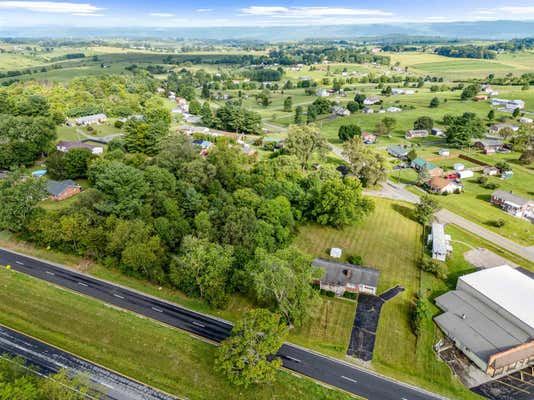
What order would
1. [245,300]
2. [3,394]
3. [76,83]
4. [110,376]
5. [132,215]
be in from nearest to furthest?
[3,394]
[110,376]
[245,300]
[132,215]
[76,83]

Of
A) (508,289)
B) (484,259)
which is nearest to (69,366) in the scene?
(508,289)

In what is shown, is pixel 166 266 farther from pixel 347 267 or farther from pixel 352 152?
pixel 352 152

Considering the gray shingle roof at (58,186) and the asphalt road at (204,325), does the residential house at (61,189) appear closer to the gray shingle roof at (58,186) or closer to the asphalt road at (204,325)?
the gray shingle roof at (58,186)

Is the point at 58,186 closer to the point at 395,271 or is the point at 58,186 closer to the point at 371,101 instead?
the point at 395,271

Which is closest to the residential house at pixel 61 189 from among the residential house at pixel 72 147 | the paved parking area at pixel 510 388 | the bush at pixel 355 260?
the residential house at pixel 72 147

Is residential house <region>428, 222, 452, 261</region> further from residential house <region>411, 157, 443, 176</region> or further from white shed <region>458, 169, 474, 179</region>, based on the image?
white shed <region>458, 169, 474, 179</region>

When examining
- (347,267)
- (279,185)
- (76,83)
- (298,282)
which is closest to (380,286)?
(347,267)

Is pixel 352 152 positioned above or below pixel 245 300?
above
